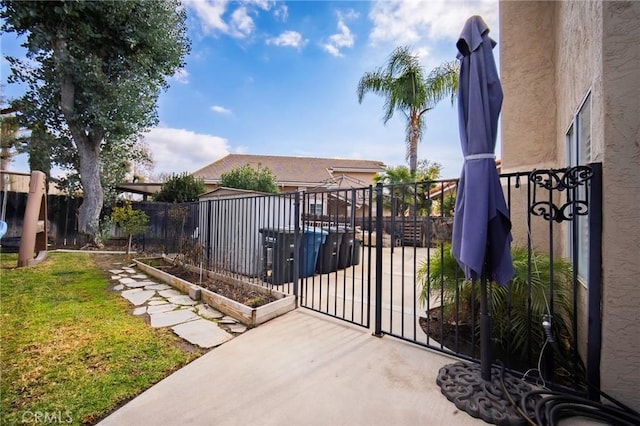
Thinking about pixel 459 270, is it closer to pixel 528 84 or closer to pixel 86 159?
pixel 528 84

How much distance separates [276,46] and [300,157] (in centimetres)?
1840

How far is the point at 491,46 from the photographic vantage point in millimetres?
2262

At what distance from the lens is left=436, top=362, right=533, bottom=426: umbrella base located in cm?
194

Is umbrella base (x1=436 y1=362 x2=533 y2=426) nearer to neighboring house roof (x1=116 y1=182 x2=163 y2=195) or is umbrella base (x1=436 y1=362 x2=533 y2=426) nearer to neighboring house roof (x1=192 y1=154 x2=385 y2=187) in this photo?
neighboring house roof (x1=116 y1=182 x2=163 y2=195)

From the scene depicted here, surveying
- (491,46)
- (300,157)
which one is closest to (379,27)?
(491,46)

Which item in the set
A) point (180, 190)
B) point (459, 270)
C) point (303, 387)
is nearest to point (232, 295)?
point (303, 387)

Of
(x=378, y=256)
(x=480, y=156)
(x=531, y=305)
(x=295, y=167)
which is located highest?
(x=295, y=167)

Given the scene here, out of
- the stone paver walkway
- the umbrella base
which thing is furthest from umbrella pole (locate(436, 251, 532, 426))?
the stone paver walkway

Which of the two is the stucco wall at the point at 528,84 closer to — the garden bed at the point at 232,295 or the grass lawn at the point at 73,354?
the garden bed at the point at 232,295

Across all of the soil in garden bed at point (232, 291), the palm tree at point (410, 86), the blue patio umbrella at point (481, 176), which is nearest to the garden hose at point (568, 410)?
the blue patio umbrella at point (481, 176)

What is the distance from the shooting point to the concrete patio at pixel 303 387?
1.99 meters

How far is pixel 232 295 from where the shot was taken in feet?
15.2

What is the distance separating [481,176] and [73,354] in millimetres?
4200

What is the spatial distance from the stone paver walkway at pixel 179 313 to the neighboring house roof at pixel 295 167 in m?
15.9
